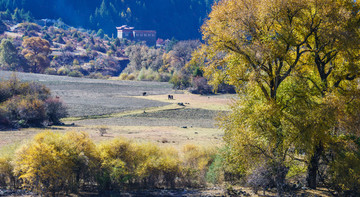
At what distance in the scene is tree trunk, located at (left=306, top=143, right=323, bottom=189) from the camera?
17297 mm

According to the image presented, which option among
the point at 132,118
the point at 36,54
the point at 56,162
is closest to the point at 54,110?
the point at 132,118

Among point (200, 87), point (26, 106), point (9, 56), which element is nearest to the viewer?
point (26, 106)

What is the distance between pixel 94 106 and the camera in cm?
6075

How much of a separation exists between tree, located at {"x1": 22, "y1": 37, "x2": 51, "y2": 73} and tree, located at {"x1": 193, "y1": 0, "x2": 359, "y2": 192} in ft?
399

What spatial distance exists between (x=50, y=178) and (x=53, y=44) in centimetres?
16778

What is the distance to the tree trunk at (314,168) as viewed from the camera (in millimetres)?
17297

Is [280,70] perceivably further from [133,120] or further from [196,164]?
[133,120]

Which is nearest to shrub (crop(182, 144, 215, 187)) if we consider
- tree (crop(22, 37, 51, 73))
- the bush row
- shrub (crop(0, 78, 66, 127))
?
the bush row

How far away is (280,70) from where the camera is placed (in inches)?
687

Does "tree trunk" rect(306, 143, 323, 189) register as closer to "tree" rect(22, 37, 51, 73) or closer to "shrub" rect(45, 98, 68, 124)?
"shrub" rect(45, 98, 68, 124)

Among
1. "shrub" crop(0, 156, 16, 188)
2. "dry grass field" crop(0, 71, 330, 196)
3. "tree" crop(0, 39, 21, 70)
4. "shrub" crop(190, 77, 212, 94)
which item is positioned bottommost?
"shrub" crop(0, 156, 16, 188)

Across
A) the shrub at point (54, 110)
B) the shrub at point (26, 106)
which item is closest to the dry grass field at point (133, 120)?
the shrub at point (54, 110)

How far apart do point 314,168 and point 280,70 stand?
4.72 meters

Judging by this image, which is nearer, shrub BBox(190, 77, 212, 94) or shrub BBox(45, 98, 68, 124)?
shrub BBox(45, 98, 68, 124)
